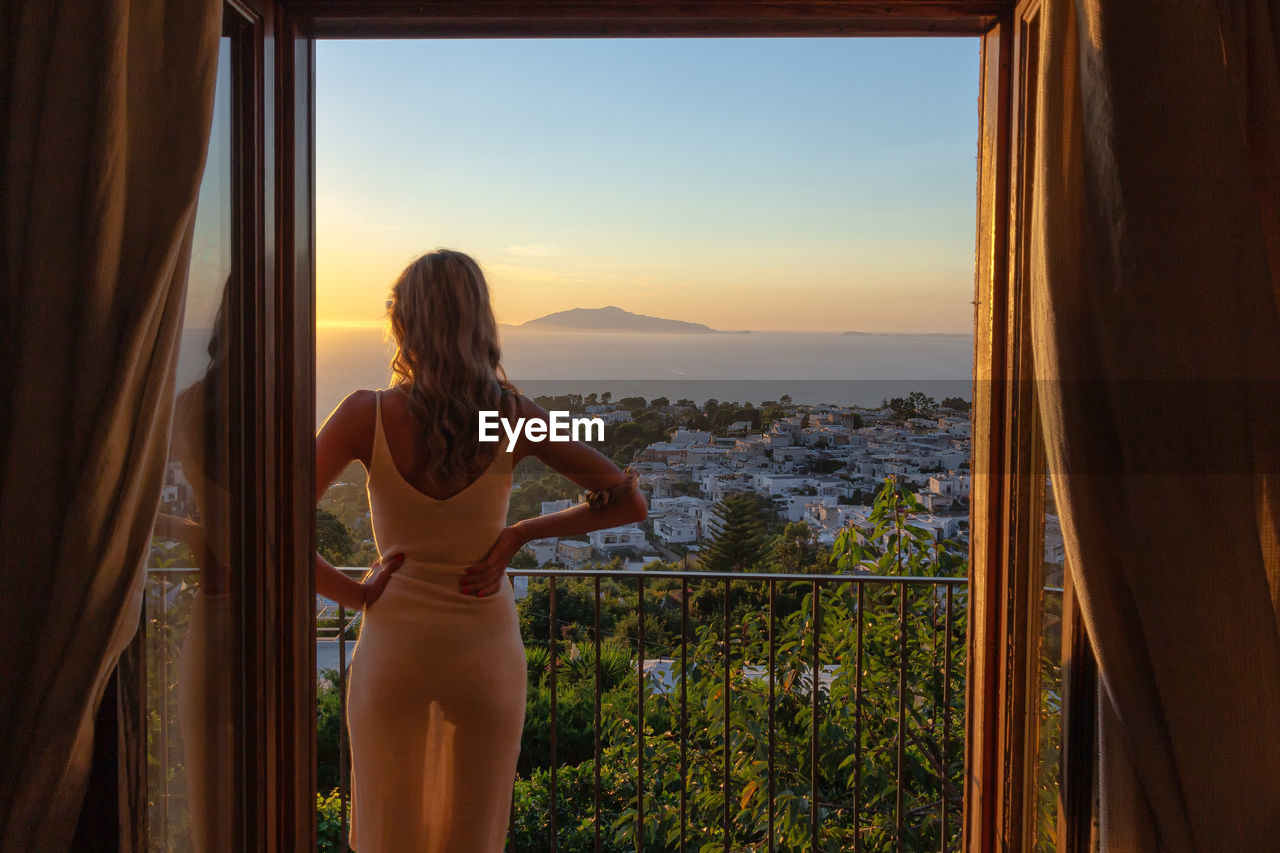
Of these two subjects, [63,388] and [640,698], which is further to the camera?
[640,698]

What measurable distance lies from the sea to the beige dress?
75 cm

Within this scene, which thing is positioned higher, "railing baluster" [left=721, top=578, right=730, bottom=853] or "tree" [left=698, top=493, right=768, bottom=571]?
"tree" [left=698, top=493, right=768, bottom=571]

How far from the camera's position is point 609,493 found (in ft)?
5.82

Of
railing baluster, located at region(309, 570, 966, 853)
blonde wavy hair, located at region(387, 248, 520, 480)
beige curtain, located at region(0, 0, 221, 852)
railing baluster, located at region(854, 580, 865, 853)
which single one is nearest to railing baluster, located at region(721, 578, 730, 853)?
railing baluster, located at region(309, 570, 966, 853)

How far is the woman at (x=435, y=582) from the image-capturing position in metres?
1.58

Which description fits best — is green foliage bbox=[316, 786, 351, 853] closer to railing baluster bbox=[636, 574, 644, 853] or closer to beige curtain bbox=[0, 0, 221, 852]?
railing baluster bbox=[636, 574, 644, 853]

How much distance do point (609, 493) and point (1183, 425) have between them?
43.7 inches

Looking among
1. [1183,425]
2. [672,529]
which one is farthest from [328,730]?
[1183,425]

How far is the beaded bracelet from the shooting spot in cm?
177

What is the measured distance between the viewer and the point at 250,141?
1.39 m

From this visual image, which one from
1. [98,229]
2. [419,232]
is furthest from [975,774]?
[419,232]

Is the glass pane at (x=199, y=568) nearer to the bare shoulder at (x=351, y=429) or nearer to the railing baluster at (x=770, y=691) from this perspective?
the bare shoulder at (x=351, y=429)

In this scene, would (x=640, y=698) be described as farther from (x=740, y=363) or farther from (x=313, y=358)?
(x=313, y=358)

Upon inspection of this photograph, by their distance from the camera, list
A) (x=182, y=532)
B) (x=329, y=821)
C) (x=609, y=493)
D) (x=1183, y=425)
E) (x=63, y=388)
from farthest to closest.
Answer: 1. (x=329, y=821)
2. (x=609, y=493)
3. (x=182, y=532)
4. (x=1183, y=425)
5. (x=63, y=388)
